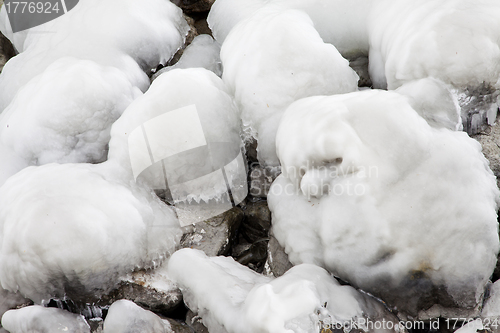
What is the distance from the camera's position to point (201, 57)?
2.31 meters

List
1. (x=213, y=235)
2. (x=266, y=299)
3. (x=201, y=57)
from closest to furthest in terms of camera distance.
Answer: (x=266, y=299)
(x=213, y=235)
(x=201, y=57)

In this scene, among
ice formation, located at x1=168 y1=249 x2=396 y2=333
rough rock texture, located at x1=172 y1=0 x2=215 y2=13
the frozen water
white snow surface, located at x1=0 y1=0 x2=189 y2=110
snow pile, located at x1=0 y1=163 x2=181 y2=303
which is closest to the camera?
ice formation, located at x1=168 y1=249 x2=396 y2=333

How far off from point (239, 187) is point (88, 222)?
0.65 m

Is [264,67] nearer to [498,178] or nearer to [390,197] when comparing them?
[390,197]

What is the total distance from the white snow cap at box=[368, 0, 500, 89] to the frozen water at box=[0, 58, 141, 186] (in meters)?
1.26

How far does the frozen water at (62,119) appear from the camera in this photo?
6.18 feet

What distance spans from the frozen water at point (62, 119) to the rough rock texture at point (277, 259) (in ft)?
3.03

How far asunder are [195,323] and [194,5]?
6.46 feet

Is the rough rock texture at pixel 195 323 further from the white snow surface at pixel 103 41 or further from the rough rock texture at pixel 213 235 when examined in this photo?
the white snow surface at pixel 103 41

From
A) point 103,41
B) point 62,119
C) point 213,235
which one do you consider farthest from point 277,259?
point 103,41

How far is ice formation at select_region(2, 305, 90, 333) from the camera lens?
4.64 feet

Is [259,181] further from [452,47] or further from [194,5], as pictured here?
[194,5]

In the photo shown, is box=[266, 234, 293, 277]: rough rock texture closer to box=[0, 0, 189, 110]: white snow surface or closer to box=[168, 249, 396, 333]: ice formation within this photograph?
box=[168, 249, 396, 333]: ice formation

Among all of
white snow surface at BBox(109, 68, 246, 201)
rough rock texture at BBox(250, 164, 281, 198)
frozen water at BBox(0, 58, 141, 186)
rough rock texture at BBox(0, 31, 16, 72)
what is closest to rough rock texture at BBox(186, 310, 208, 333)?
white snow surface at BBox(109, 68, 246, 201)
